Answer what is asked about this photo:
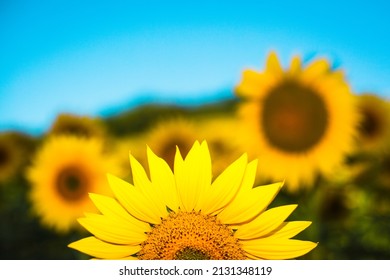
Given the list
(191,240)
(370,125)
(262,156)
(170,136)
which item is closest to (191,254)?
(191,240)

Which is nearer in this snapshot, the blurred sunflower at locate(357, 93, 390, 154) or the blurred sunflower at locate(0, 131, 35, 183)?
the blurred sunflower at locate(357, 93, 390, 154)

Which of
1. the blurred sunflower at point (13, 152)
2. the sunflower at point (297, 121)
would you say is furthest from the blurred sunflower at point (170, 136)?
the blurred sunflower at point (13, 152)

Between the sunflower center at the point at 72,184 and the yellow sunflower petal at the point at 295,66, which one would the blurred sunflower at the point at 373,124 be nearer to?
the yellow sunflower petal at the point at 295,66

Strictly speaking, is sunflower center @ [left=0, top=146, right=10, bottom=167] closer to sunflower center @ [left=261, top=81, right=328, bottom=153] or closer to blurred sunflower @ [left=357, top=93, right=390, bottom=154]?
sunflower center @ [left=261, top=81, right=328, bottom=153]

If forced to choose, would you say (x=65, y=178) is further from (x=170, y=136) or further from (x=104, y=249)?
(x=104, y=249)

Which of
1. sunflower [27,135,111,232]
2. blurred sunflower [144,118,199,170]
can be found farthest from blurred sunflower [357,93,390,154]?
sunflower [27,135,111,232]

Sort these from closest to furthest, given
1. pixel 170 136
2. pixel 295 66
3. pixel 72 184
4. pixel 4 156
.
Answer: pixel 295 66 < pixel 72 184 < pixel 170 136 < pixel 4 156
